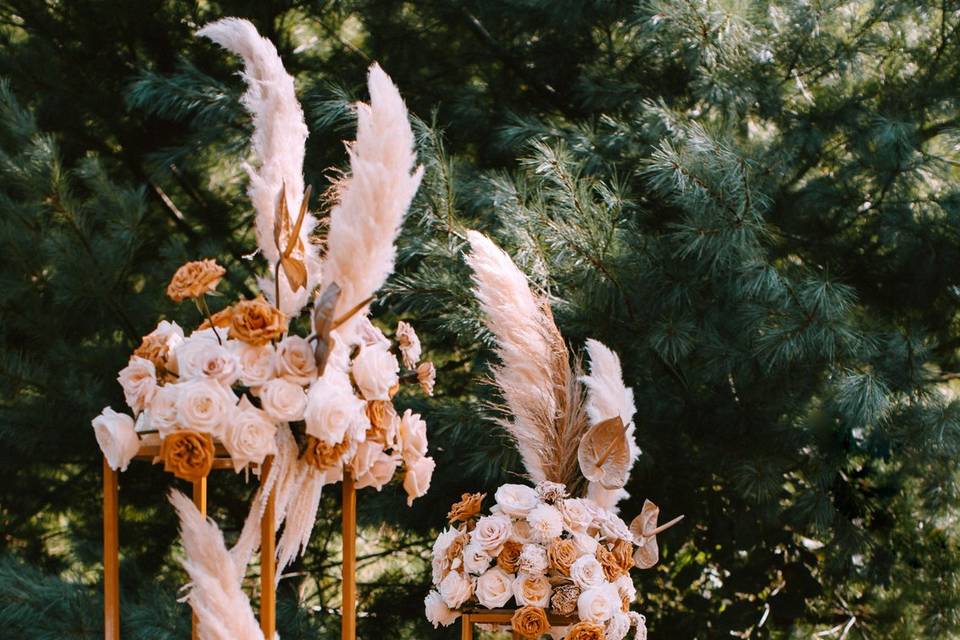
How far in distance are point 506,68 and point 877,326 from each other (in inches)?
55.9

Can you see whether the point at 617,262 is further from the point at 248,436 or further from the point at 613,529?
the point at 248,436

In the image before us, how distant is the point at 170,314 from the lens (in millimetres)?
3066

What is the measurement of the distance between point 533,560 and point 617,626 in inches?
5.4

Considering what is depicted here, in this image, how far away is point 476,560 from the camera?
1.61 meters

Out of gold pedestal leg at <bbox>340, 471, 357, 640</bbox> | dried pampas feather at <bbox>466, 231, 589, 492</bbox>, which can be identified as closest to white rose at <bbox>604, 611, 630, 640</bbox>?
dried pampas feather at <bbox>466, 231, 589, 492</bbox>

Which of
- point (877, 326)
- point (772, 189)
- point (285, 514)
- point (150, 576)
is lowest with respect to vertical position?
point (150, 576)

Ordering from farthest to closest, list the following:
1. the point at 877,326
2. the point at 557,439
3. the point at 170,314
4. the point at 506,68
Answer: the point at 506,68, the point at 170,314, the point at 877,326, the point at 557,439

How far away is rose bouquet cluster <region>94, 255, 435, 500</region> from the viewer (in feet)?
4.32

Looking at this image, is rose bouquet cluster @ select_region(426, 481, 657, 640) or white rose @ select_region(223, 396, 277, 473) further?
rose bouquet cluster @ select_region(426, 481, 657, 640)

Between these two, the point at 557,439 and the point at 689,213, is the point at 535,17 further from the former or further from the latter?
the point at 557,439

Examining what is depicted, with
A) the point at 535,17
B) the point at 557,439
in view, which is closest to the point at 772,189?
the point at 535,17

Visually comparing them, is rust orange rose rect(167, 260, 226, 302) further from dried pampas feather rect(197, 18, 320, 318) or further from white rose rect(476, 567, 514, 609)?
white rose rect(476, 567, 514, 609)

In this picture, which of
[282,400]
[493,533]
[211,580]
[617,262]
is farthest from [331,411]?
[617,262]

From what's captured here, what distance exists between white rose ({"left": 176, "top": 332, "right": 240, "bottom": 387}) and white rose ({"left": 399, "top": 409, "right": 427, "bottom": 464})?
26 cm
